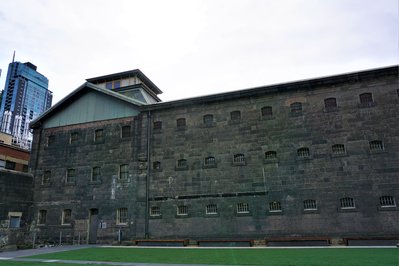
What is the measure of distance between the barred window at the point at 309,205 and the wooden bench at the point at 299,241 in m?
1.87

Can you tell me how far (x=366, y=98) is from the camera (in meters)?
20.0

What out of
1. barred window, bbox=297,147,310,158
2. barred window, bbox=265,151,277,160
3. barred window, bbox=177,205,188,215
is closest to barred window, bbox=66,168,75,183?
barred window, bbox=177,205,188,215

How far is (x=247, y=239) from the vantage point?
64.3 ft

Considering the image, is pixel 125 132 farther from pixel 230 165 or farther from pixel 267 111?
pixel 267 111

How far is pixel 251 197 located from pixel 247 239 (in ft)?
8.81

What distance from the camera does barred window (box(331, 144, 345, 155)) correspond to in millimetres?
19664

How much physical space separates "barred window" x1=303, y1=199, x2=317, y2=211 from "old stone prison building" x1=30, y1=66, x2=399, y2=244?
60 mm

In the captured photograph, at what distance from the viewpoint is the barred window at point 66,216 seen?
2442 centimetres

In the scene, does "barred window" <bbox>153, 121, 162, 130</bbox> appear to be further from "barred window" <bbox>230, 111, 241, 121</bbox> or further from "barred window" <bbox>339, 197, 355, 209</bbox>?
"barred window" <bbox>339, 197, 355, 209</bbox>

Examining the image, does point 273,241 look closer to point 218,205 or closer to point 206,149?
point 218,205

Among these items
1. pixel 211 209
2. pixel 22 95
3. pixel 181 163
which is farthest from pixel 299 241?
pixel 22 95

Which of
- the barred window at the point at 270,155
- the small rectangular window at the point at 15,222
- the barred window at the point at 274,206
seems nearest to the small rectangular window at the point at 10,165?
the small rectangular window at the point at 15,222

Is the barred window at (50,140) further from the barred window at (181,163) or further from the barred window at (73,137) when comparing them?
the barred window at (181,163)

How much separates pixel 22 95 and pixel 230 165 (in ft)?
456
